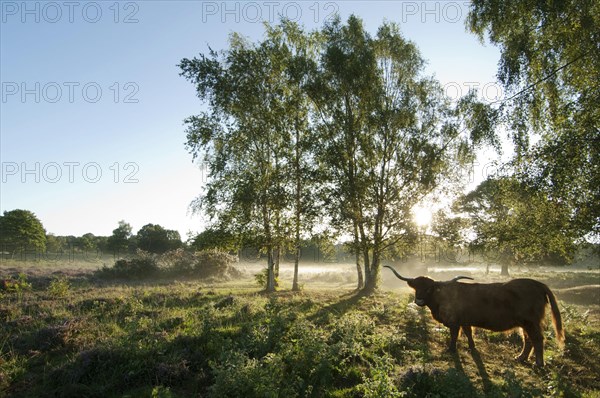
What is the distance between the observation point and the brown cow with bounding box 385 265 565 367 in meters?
9.84

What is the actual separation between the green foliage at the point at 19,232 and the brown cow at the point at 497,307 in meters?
75.6

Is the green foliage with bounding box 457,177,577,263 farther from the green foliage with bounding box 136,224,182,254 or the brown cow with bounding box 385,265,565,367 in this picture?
the green foliage with bounding box 136,224,182,254

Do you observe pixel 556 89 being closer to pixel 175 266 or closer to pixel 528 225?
pixel 528 225

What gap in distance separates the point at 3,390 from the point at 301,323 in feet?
22.5

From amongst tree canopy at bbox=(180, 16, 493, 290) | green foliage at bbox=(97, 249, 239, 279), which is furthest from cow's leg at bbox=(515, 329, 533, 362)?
green foliage at bbox=(97, 249, 239, 279)

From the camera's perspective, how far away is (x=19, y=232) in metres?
65.1

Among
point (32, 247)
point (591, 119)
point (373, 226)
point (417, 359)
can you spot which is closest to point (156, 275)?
point (373, 226)

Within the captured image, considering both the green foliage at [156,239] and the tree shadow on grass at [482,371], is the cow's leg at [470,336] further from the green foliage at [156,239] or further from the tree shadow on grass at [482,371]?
the green foliage at [156,239]

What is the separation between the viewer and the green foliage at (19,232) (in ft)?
213

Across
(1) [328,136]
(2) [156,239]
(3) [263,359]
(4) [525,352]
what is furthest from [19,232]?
(4) [525,352]

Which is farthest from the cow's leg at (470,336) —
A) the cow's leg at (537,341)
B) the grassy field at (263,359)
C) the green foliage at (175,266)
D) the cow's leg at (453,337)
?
the green foliage at (175,266)

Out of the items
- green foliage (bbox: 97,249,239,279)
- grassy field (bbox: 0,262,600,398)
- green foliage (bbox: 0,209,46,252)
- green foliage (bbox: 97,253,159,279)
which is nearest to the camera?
grassy field (bbox: 0,262,600,398)

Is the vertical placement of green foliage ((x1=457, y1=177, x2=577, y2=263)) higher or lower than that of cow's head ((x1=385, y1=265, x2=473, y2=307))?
higher

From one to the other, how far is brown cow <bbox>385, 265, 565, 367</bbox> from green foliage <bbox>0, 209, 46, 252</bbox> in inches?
2976
